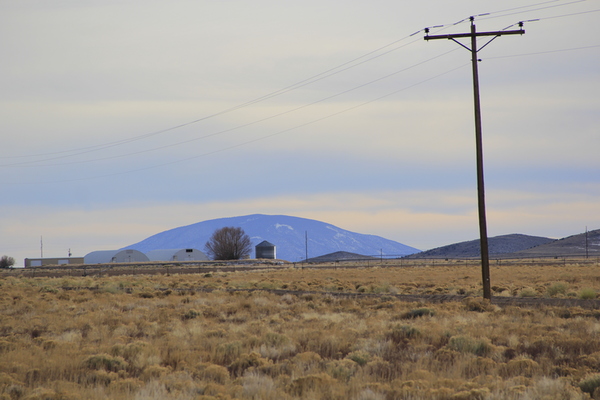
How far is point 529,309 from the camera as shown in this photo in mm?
23906

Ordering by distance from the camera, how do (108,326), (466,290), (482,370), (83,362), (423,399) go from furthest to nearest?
(466,290)
(108,326)
(83,362)
(482,370)
(423,399)

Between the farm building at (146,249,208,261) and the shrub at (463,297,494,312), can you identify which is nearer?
the shrub at (463,297,494,312)

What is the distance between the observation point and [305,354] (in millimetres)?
14477

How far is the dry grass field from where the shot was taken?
11062mm

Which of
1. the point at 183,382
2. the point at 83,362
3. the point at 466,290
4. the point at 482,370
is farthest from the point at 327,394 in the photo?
the point at 466,290

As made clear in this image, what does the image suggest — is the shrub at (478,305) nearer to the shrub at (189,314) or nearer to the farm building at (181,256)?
the shrub at (189,314)

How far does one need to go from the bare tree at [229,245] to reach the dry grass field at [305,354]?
14647 centimetres

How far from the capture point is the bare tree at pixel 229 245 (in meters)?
172

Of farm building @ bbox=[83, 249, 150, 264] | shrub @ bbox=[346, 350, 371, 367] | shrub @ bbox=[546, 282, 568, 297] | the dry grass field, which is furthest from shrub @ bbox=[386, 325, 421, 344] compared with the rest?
farm building @ bbox=[83, 249, 150, 264]

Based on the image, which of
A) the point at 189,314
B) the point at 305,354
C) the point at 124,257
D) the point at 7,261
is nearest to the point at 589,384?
the point at 305,354

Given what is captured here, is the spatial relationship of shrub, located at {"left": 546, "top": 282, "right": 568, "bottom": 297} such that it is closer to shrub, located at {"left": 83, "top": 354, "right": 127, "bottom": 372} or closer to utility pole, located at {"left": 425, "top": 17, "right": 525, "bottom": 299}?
utility pole, located at {"left": 425, "top": 17, "right": 525, "bottom": 299}

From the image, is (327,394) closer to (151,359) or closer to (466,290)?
(151,359)

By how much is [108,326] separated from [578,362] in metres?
14.8

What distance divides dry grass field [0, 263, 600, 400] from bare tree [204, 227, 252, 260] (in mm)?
146468
